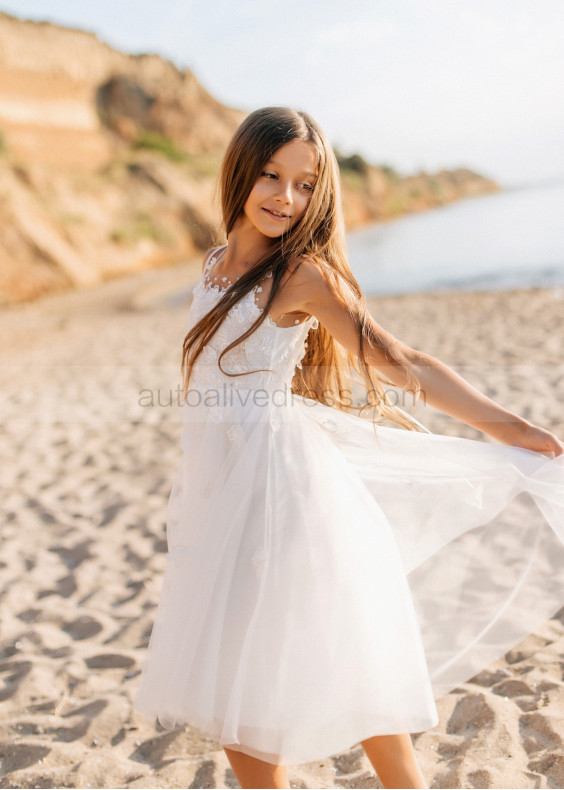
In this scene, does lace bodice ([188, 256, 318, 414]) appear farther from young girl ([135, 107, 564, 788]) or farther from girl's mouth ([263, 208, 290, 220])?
girl's mouth ([263, 208, 290, 220])

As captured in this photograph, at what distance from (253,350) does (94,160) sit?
29087 mm

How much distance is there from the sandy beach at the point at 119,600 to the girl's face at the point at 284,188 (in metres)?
1.58

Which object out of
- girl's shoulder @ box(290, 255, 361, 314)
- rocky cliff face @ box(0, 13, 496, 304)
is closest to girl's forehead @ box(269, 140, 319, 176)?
girl's shoulder @ box(290, 255, 361, 314)

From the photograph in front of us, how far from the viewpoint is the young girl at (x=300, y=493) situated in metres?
1.56

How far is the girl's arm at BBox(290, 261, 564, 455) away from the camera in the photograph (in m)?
1.67

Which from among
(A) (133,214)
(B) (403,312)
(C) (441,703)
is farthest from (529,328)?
(A) (133,214)

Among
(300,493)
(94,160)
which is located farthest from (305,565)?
(94,160)

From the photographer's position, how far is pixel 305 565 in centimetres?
158

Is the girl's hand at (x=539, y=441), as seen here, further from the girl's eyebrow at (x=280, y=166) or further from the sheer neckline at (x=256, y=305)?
the girl's eyebrow at (x=280, y=166)

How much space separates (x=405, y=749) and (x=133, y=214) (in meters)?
22.8

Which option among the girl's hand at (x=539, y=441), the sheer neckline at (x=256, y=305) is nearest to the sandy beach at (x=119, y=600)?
the girl's hand at (x=539, y=441)

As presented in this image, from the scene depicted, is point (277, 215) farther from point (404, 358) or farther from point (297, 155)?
point (404, 358)

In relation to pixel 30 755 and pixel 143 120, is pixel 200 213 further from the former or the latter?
pixel 30 755

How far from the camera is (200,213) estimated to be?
2503 cm
